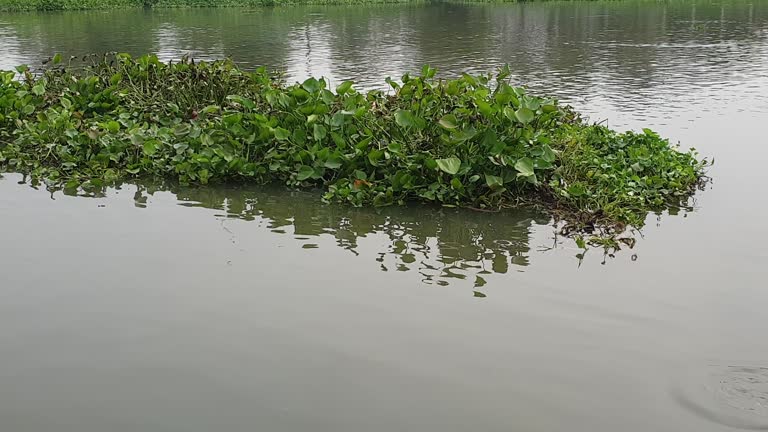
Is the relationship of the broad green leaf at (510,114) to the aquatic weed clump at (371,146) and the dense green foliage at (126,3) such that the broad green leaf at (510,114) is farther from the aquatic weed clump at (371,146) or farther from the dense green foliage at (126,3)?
the dense green foliage at (126,3)

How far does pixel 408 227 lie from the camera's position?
222 inches

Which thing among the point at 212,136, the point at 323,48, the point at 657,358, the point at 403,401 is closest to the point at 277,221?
the point at 212,136

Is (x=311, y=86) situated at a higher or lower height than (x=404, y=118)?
higher

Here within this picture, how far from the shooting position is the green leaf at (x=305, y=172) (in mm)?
6277

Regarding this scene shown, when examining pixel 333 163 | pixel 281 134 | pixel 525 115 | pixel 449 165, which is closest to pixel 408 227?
pixel 449 165

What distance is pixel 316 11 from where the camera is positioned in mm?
29906

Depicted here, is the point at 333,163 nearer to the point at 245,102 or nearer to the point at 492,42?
the point at 245,102

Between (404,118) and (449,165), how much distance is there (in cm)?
59

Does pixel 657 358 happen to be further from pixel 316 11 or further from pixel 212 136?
pixel 316 11

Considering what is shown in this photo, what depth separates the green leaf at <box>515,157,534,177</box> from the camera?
5.59 metres

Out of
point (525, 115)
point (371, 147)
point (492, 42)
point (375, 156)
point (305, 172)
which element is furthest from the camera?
point (492, 42)

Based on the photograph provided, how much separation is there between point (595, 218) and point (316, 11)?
2600 centimetres

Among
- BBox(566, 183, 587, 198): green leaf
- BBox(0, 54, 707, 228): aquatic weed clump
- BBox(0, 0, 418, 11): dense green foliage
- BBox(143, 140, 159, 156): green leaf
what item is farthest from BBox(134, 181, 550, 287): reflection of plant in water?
BBox(0, 0, 418, 11): dense green foliage

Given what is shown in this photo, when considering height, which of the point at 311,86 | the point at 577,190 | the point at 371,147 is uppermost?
the point at 311,86
